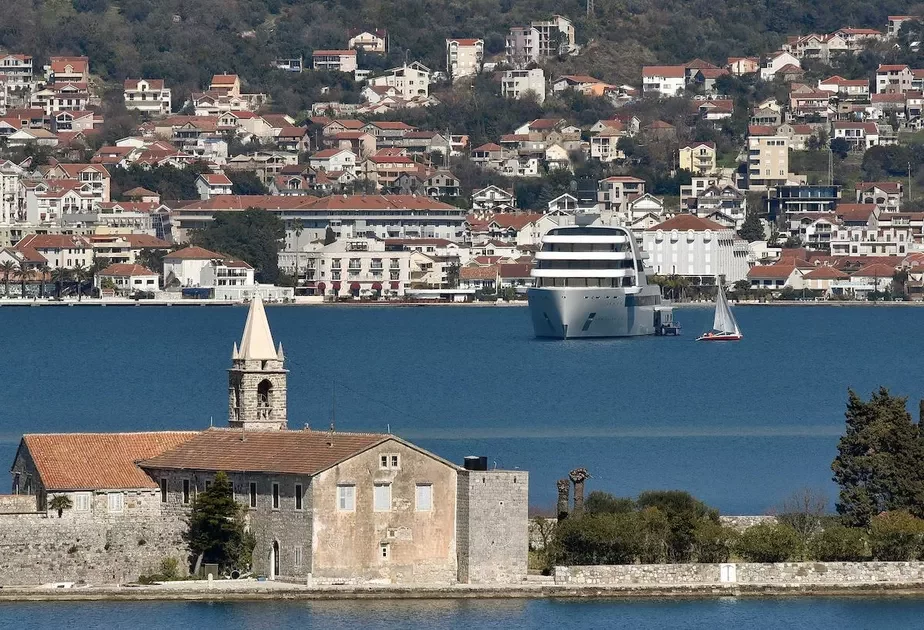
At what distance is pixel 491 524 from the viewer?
38188mm

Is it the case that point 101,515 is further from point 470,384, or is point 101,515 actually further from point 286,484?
point 470,384

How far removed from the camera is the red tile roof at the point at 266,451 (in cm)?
3809

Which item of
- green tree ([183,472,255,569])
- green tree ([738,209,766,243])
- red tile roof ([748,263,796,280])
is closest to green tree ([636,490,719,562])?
green tree ([183,472,255,569])

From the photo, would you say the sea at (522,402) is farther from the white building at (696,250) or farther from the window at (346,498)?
the white building at (696,250)

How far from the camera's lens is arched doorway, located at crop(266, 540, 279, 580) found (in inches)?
1513

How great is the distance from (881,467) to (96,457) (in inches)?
459

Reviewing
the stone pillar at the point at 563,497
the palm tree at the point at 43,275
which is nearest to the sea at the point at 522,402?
the stone pillar at the point at 563,497

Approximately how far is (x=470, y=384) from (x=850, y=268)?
259 ft

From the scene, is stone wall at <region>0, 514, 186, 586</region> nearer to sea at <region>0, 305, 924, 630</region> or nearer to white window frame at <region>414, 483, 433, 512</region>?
sea at <region>0, 305, 924, 630</region>

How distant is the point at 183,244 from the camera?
16325cm

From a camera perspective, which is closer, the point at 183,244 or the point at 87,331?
the point at 87,331

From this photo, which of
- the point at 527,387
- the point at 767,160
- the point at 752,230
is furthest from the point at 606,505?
the point at 767,160

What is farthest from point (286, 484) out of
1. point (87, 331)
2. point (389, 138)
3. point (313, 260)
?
point (389, 138)

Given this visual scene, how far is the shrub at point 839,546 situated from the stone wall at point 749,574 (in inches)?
20.4
